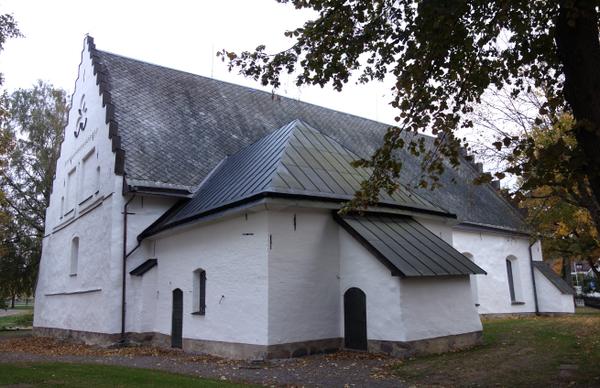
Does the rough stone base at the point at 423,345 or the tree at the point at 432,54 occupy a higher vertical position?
the tree at the point at 432,54

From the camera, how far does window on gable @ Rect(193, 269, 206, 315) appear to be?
1422 centimetres

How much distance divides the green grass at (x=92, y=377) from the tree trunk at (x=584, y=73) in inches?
251

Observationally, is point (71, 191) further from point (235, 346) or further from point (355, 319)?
point (355, 319)

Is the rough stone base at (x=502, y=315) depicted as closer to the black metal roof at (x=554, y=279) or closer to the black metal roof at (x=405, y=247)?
the black metal roof at (x=554, y=279)

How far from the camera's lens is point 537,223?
1725 cm

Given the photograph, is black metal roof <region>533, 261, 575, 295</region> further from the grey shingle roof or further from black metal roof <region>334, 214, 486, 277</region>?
black metal roof <region>334, 214, 486, 277</region>

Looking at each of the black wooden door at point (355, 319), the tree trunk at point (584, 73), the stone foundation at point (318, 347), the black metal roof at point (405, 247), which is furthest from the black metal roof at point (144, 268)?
the tree trunk at point (584, 73)

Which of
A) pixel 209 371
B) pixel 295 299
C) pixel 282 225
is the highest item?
pixel 282 225

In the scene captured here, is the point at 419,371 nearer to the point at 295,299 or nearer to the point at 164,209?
the point at 295,299

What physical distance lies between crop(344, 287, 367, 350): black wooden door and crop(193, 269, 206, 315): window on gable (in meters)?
4.04

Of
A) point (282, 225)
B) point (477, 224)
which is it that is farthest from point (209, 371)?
point (477, 224)

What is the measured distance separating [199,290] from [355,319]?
4.62m

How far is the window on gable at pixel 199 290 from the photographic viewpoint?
14219 mm

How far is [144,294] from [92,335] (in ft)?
9.18
